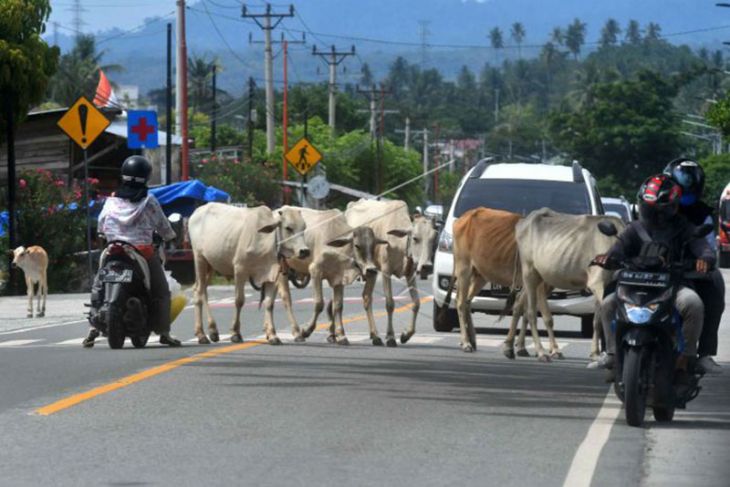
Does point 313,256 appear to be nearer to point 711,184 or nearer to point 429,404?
point 429,404

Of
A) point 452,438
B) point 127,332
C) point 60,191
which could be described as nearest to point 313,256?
point 127,332

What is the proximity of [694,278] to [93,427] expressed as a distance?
426 cm

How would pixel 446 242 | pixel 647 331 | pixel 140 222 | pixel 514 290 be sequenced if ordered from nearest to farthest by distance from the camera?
1. pixel 647 331
2. pixel 140 222
3. pixel 514 290
4. pixel 446 242

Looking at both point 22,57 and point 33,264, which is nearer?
point 33,264

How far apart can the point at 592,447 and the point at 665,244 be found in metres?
1.90

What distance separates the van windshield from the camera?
2309 centimetres

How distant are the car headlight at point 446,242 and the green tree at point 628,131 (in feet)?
287

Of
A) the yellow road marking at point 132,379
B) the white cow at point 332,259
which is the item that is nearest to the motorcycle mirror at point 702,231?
the yellow road marking at point 132,379

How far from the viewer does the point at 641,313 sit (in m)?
12.2

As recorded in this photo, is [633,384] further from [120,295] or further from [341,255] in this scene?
[341,255]

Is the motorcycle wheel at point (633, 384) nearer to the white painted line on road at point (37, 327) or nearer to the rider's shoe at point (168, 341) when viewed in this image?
the rider's shoe at point (168, 341)

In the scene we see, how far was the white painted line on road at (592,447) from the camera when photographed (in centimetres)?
1007

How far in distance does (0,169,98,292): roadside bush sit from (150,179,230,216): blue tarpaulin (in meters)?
5.12

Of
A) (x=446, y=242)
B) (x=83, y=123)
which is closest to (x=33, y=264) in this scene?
(x=83, y=123)
